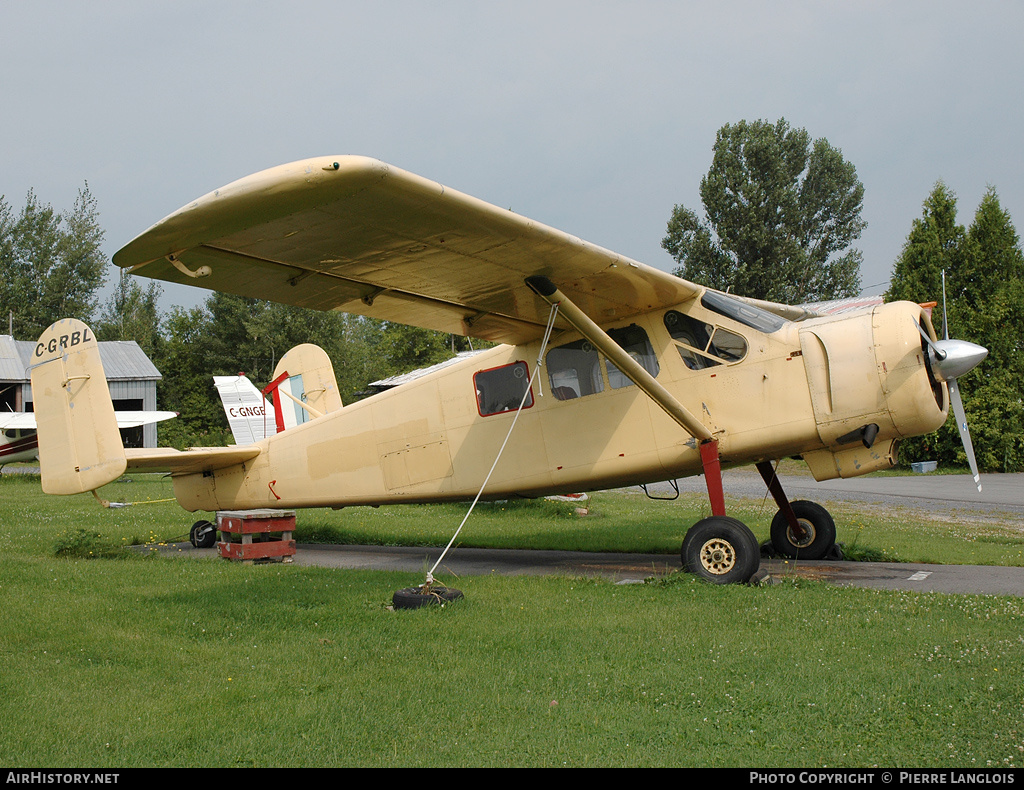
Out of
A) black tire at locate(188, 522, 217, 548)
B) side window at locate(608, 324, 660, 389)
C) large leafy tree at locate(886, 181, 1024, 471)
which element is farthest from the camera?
large leafy tree at locate(886, 181, 1024, 471)

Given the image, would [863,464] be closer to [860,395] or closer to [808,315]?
[860,395]

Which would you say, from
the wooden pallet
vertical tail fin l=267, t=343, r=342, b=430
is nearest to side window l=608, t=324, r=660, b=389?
the wooden pallet

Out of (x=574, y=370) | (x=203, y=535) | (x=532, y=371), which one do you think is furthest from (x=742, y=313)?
(x=203, y=535)

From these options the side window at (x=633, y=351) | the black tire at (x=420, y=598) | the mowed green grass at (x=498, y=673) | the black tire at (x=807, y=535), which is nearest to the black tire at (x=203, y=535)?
the mowed green grass at (x=498, y=673)

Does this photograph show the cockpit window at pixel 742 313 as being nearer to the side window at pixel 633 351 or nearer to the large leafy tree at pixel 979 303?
the side window at pixel 633 351

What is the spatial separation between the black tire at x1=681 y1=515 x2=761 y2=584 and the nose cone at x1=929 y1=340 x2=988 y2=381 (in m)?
2.59

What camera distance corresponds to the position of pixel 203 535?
12875 mm

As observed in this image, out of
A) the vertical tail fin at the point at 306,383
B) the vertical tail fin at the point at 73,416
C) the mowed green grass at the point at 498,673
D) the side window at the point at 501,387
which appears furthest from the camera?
the vertical tail fin at the point at 306,383

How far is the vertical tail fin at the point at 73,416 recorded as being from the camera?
31.1 ft

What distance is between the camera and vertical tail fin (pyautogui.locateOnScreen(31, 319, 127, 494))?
9.48 metres

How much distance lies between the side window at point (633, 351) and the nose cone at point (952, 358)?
9.47 ft

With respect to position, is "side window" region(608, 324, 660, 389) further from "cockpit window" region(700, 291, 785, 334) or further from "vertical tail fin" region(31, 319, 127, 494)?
"vertical tail fin" region(31, 319, 127, 494)
